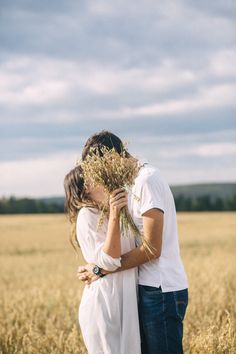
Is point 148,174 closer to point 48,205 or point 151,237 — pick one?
point 151,237

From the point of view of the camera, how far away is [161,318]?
3854 mm

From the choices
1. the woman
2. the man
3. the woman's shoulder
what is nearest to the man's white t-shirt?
the man

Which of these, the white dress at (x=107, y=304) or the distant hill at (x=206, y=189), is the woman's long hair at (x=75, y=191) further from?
the distant hill at (x=206, y=189)

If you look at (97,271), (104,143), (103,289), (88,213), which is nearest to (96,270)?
(97,271)

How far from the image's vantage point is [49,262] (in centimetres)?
2153

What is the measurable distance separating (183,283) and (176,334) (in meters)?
0.33

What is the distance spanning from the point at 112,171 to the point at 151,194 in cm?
30

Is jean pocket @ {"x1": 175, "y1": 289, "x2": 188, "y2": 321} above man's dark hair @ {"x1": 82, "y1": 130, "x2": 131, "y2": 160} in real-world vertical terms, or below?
below

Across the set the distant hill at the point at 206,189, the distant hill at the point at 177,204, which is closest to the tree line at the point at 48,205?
the distant hill at the point at 177,204

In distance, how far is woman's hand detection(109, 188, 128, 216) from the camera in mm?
3801

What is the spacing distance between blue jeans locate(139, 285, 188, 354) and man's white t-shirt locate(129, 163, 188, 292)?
52mm

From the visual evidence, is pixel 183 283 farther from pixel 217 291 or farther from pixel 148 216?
pixel 217 291

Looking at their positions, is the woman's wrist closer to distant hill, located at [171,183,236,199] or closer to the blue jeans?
the blue jeans

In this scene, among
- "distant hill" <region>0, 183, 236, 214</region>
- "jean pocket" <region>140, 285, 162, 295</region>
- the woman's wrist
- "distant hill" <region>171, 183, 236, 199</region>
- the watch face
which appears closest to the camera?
the woman's wrist
